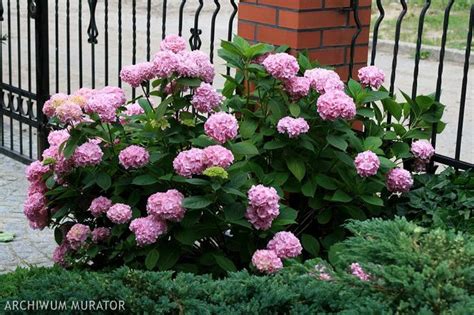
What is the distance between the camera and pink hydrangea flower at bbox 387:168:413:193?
14.7ft

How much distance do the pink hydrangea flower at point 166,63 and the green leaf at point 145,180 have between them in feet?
1.50

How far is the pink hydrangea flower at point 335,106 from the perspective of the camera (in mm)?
4215

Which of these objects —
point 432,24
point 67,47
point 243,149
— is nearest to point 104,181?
point 243,149

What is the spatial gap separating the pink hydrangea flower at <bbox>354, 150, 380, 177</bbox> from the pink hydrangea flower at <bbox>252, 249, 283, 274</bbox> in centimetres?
58

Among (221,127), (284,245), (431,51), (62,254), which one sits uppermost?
(221,127)

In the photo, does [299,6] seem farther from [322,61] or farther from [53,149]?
[53,149]

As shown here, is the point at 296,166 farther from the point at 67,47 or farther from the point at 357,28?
the point at 67,47

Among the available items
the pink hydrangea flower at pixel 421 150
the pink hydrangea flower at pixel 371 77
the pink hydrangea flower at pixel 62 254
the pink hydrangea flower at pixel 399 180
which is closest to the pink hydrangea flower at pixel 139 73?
the pink hydrangea flower at pixel 62 254

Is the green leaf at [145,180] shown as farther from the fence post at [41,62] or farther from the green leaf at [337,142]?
the fence post at [41,62]

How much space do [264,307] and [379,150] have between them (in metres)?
1.71

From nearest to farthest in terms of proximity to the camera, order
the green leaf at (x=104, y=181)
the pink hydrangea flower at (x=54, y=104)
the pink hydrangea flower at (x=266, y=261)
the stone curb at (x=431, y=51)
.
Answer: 1. the pink hydrangea flower at (x=266, y=261)
2. the green leaf at (x=104, y=181)
3. the pink hydrangea flower at (x=54, y=104)
4. the stone curb at (x=431, y=51)

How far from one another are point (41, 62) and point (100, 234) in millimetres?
3102

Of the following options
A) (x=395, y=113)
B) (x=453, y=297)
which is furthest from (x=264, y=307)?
(x=395, y=113)

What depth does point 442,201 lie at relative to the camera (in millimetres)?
4504
